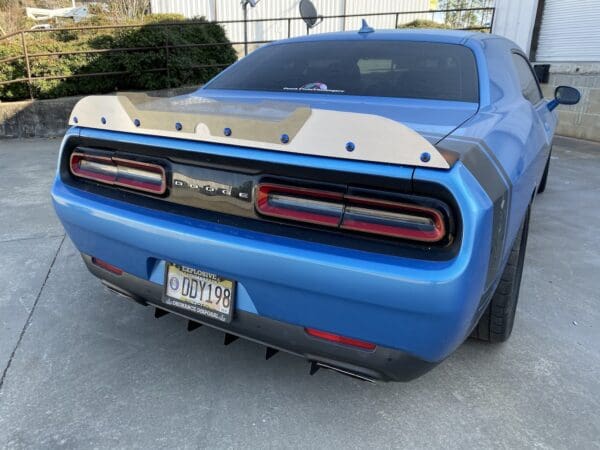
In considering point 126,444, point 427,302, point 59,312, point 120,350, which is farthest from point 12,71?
point 427,302

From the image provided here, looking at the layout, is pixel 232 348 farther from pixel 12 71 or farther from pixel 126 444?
pixel 12 71

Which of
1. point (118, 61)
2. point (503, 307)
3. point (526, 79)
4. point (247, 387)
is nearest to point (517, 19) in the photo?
point (526, 79)

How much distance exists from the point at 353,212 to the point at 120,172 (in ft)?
3.38

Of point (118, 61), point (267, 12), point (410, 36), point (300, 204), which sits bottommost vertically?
point (118, 61)

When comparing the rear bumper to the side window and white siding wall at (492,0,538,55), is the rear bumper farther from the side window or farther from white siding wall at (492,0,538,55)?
white siding wall at (492,0,538,55)

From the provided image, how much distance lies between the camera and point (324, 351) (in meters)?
1.62

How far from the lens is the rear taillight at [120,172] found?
185 cm

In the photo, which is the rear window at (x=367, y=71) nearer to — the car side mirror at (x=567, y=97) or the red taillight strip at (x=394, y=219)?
the red taillight strip at (x=394, y=219)

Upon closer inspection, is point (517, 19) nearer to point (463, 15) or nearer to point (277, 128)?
point (277, 128)

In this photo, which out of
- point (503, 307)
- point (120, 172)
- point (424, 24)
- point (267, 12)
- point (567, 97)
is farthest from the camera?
point (267, 12)

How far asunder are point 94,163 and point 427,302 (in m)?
1.51

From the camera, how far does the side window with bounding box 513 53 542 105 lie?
300cm

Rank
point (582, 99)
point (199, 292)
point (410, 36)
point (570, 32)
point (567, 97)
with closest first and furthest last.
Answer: point (199, 292)
point (410, 36)
point (567, 97)
point (582, 99)
point (570, 32)

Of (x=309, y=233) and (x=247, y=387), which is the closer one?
(x=309, y=233)
